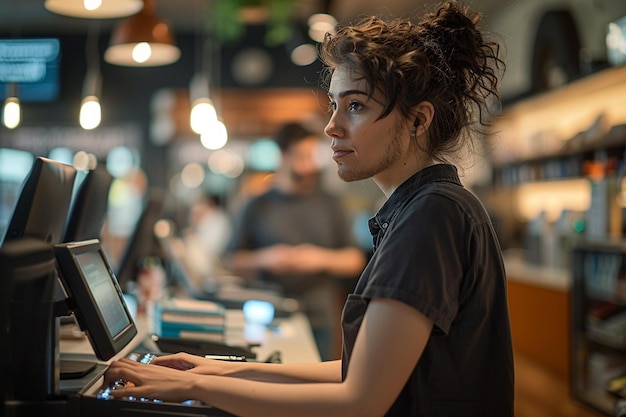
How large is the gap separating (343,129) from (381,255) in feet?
1.11

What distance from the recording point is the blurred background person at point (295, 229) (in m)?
4.52

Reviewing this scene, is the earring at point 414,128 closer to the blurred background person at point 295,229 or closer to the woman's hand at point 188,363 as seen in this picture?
the woman's hand at point 188,363

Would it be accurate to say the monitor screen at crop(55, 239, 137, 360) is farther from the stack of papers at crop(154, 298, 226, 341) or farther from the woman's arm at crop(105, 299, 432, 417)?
the stack of papers at crop(154, 298, 226, 341)

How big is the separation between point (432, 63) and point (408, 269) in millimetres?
506

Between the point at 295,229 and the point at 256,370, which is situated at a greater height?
the point at 295,229

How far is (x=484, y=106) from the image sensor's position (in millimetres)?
1921

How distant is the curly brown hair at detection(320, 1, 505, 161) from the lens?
174cm

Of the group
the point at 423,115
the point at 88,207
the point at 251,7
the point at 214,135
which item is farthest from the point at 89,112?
the point at 423,115

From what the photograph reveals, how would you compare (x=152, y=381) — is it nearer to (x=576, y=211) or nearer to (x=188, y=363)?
(x=188, y=363)

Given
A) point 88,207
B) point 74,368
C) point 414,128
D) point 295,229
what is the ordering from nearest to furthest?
point 414,128 < point 74,368 < point 88,207 < point 295,229

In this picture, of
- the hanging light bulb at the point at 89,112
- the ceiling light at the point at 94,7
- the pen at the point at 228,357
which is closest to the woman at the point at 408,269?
the pen at the point at 228,357

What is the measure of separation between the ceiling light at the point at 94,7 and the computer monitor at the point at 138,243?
3.55ft

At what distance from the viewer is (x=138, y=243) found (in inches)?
155

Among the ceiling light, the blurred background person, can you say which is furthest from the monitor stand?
the blurred background person
